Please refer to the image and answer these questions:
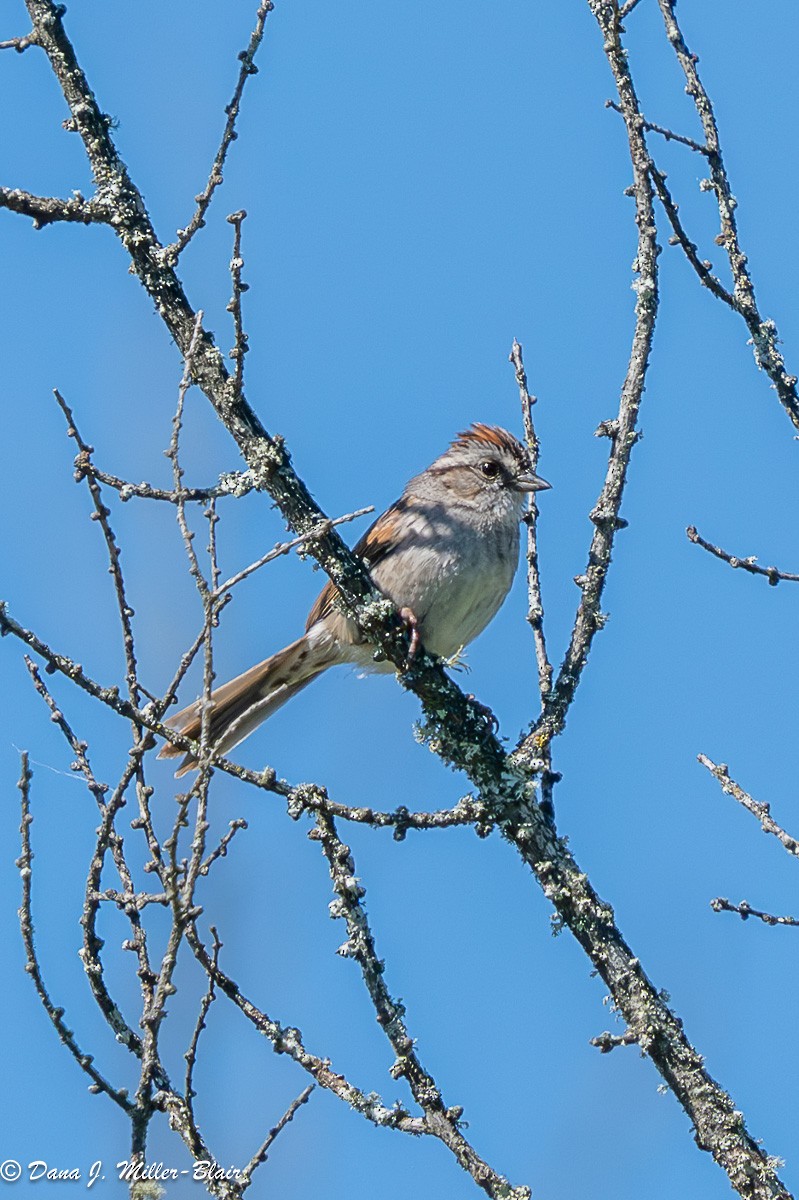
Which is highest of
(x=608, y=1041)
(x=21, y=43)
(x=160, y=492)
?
(x=21, y=43)

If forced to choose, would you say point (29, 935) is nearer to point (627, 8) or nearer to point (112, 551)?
point (112, 551)

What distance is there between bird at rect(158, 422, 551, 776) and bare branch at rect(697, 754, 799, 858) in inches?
68.9

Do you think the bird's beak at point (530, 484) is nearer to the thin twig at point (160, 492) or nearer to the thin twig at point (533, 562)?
the thin twig at point (533, 562)

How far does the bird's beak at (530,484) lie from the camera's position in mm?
6754

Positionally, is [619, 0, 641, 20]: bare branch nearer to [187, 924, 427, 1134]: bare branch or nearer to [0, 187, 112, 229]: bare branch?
[0, 187, 112, 229]: bare branch

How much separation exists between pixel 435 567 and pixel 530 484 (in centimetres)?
81

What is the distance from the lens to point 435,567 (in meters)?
6.18

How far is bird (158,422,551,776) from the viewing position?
6.16 metres

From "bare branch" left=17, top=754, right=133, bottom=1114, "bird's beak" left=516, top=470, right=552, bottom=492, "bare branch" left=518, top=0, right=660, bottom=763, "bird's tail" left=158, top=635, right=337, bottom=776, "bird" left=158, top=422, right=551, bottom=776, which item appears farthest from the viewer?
"bird's beak" left=516, top=470, right=552, bottom=492

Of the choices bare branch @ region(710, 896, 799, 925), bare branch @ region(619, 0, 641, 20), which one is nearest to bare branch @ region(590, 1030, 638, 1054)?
bare branch @ region(710, 896, 799, 925)

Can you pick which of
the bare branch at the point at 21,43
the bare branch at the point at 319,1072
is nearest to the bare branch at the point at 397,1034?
the bare branch at the point at 319,1072

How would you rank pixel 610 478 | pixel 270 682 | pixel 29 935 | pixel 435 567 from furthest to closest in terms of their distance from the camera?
pixel 270 682 < pixel 435 567 < pixel 610 478 < pixel 29 935

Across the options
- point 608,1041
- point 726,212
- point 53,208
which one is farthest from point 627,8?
point 608,1041

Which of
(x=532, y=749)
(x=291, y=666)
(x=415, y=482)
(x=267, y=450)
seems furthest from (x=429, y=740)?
(x=415, y=482)
